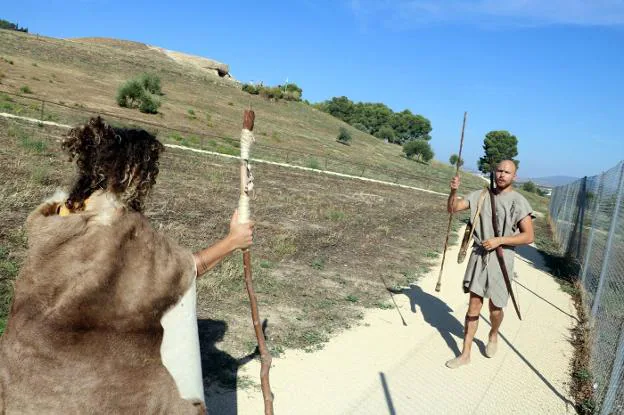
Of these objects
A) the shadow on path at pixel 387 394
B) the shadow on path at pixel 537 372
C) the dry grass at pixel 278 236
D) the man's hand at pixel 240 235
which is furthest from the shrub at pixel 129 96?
the man's hand at pixel 240 235

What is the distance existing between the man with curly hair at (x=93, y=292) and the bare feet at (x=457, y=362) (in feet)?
12.6

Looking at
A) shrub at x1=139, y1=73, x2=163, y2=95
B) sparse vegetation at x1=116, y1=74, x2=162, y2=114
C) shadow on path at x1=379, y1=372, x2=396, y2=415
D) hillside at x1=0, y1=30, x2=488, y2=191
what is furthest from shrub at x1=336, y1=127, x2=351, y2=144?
shadow on path at x1=379, y1=372, x2=396, y2=415

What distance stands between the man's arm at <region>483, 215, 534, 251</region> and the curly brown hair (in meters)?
3.86

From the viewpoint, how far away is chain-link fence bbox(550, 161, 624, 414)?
442cm

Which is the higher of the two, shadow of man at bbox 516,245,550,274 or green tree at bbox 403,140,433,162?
green tree at bbox 403,140,433,162

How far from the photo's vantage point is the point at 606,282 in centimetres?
702

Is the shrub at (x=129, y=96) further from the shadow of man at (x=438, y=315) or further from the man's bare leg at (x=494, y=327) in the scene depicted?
the man's bare leg at (x=494, y=327)

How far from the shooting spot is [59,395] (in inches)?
77.7

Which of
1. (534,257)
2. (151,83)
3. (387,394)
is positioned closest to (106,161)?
(387,394)

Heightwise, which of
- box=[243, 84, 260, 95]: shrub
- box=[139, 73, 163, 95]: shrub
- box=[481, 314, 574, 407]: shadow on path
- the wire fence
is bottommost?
box=[481, 314, 574, 407]: shadow on path

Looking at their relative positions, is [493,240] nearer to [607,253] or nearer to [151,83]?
[607,253]

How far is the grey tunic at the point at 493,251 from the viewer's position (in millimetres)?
5129

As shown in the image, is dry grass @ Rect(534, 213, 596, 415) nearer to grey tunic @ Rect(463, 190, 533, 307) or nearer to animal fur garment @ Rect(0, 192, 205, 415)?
grey tunic @ Rect(463, 190, 533, 307)

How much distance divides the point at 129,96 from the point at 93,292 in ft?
135
